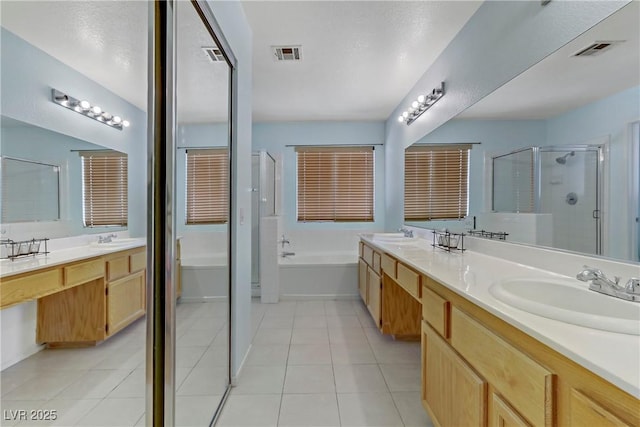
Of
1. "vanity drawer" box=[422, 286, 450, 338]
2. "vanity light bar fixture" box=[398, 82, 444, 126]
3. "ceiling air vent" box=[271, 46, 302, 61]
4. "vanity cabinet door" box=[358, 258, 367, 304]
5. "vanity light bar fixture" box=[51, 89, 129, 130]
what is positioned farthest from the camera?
"vanity cabinet door" box=[358, 258, 367, 304]

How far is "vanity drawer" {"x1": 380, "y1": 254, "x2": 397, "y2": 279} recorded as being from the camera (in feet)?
7.29

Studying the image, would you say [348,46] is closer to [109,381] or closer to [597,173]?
[597,173]

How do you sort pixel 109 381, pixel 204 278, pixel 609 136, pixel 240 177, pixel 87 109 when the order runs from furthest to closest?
pixel 240 177 < pixel 204 278 < pixel 609 136 < pixel 109 381 < pixel 87 109

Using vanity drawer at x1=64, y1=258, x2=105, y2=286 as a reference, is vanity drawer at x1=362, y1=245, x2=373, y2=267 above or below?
below

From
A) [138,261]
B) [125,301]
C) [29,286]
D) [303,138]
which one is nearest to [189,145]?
[138,261]

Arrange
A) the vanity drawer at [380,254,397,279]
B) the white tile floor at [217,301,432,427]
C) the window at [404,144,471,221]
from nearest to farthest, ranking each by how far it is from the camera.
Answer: the white tile floor at [217,301,432,427] → the vanity drawer at [380,254,397,279] → the window at [404,144,471,221]

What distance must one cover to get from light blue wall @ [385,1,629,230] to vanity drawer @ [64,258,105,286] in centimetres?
194

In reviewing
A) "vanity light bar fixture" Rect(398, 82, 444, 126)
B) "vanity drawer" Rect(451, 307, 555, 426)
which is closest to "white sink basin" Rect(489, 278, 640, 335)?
"vanity drawer" Rect(451, 307, 555, 426)

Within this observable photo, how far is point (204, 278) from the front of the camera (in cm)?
161

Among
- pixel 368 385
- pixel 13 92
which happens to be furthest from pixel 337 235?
pixel 13 92

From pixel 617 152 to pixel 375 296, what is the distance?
2.02 meters

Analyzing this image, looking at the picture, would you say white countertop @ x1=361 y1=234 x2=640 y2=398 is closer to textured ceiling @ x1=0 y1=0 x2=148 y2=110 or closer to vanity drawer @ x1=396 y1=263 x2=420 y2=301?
vanity drawer @ x1=396 y1=263 x2=420 y2=301

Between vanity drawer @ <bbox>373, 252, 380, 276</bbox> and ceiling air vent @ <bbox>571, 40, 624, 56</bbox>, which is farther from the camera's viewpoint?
vanity drawer @ <bbox>373, 252, 380, 276</bbox>

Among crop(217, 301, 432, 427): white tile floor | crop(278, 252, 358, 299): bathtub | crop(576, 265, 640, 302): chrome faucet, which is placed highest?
crop(576, 265, 640, 302): chrome faucet
